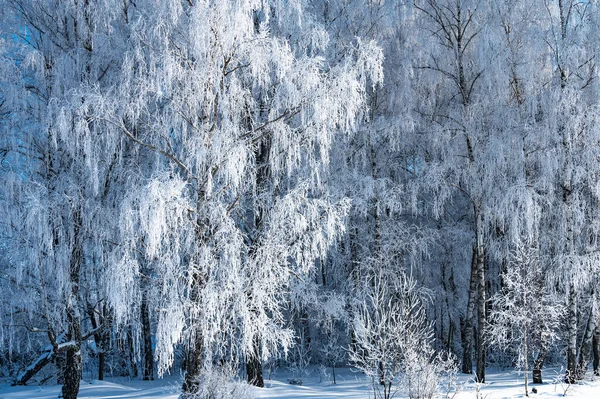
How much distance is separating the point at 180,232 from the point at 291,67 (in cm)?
333

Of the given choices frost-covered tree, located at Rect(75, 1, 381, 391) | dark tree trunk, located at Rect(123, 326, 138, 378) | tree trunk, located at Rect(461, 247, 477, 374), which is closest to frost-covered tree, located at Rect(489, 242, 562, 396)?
tree trunk, located at Rect(461, 247, 477, 374)

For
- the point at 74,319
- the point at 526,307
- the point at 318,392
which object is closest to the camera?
the point at 74,319

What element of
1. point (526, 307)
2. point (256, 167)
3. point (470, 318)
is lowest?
point (470, 318)

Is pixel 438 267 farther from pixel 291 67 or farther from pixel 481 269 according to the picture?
pixel 291 67

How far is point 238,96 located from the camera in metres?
8.59

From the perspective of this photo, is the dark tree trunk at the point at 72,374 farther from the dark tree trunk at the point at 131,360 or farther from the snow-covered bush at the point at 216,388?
the dark tree trunk at the point at 131,360

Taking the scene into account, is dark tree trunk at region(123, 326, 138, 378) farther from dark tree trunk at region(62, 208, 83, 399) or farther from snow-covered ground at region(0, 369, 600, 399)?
dark tree trunk at region(62, 208, 83, 399)

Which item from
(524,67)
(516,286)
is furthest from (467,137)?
(516,286)

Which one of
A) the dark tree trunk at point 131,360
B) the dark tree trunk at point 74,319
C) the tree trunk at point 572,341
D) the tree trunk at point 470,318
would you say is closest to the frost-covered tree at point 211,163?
the dark tree trunk at point 74,319

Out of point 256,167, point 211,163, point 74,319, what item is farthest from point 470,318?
point 74,319

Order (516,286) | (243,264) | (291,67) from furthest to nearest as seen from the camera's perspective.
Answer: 1. (516,286)
2. (291,67)
3. (243,264)

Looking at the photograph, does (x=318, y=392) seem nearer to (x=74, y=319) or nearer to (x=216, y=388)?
(x=216, y=388)

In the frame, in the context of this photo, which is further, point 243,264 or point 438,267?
point 438,267

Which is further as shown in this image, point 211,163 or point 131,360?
point 131,360
